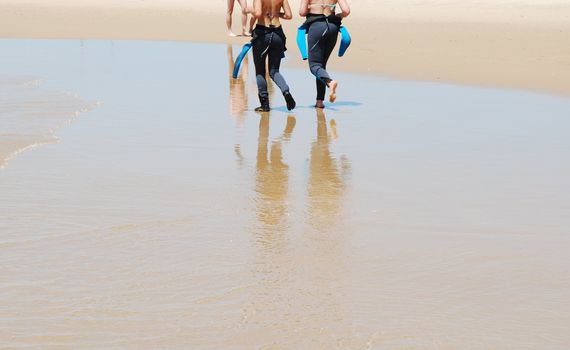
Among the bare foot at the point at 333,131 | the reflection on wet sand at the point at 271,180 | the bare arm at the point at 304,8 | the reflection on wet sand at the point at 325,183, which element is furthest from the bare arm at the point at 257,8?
the reflection on wet sand at the point at 325,183

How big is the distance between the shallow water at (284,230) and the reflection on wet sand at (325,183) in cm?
2

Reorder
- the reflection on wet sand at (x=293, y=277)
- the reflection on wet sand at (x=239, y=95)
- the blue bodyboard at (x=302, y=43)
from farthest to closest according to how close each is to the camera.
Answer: the blue bodyboard at (x=302, y=43) < the reflection on wet sand at (x=239, y=95) < the reflection on wet sand at (x=293, y=277)

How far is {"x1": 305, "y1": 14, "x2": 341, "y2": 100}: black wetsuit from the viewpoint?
403 inches

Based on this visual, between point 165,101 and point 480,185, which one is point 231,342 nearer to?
point 480,185

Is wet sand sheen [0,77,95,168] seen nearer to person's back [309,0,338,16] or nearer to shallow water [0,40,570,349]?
shallow water [0,40,570,349]

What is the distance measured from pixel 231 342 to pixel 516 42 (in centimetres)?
1711

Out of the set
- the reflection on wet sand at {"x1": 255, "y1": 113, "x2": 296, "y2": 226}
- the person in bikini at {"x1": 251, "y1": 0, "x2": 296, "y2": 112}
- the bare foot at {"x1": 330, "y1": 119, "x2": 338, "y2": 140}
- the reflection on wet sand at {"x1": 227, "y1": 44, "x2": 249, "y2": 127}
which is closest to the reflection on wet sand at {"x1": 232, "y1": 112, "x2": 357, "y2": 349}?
the reflection on wet sand at {"x1": 255, "y1": 113, "x2": 296, "y2": 226}

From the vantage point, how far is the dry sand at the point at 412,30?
14539mm

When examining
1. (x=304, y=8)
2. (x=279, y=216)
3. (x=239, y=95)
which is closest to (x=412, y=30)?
(x=239, y=95)

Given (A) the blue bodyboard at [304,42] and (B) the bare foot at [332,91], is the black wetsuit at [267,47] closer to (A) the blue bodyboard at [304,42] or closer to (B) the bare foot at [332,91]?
(A) the blue bodyboard at [304,42]

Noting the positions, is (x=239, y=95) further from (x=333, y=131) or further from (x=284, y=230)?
(x=284, y=230)

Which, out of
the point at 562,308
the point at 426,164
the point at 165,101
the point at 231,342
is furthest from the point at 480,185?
the point at 165,101

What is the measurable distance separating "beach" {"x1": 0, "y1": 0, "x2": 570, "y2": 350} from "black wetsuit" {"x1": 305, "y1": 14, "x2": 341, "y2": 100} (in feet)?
1.06

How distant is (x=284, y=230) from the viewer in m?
5.08
